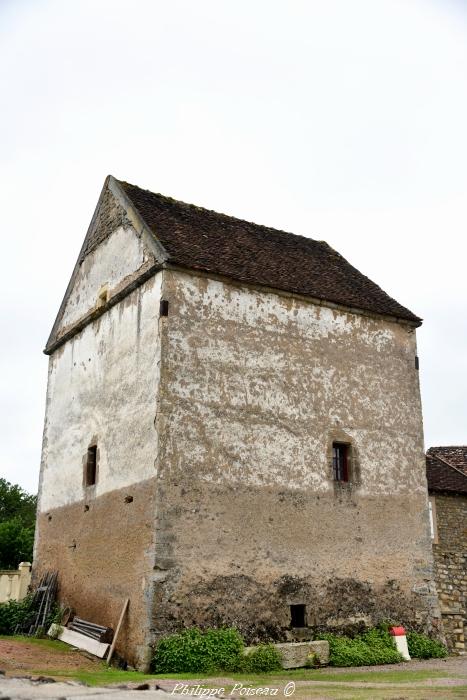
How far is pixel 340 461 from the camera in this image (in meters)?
17.2

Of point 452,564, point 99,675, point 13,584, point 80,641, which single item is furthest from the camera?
point 13,584

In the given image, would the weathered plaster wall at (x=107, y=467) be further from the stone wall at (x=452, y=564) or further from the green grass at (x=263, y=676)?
the stone wall at (x=452, y=564)

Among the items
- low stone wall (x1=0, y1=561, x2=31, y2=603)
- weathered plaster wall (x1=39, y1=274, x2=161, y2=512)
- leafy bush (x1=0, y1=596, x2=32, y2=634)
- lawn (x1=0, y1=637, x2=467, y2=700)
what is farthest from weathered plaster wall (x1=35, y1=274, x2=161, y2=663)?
low stone wall (x1=0, y1=561, x2=31, y2=603)

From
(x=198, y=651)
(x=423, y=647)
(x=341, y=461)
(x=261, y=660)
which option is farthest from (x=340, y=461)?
(x=198, y=651)

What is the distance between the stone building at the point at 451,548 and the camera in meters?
19.4

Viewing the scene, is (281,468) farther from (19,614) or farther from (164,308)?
(19,614)

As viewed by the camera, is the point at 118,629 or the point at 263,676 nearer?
Result: the point at 263,676

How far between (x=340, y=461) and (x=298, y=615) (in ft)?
12.0

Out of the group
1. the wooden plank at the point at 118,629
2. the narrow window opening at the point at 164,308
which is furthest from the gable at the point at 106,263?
the wooden plank at the point at 118,629

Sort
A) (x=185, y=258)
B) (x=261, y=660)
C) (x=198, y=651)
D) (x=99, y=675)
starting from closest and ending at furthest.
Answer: (x=99, y=675)
(x=198, y=651)
(x=261, y=660)
(x=185, y=258)

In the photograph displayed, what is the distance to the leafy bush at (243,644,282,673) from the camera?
44.0 feet

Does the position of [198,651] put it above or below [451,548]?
below

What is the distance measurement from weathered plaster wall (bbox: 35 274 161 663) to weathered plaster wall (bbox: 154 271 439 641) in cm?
55

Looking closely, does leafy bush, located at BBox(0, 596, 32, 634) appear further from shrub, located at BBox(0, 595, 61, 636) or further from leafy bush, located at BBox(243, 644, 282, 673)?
leafy bush, located at BBox(243, 644, 282, 673)
